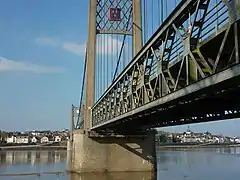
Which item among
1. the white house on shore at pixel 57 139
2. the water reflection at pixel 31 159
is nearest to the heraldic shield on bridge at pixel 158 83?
the water reflection at pixel 31 159

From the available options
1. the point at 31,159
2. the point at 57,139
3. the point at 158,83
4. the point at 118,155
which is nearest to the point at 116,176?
the point at 118,155

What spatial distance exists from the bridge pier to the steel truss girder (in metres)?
16.2

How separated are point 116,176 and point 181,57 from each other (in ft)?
75.9

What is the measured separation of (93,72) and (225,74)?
102ft

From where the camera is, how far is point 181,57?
11688 millimetres

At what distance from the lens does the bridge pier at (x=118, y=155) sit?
35.0 metres

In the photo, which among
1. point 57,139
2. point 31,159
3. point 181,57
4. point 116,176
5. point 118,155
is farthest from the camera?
point 57,139

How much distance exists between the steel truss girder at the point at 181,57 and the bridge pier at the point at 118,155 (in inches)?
636

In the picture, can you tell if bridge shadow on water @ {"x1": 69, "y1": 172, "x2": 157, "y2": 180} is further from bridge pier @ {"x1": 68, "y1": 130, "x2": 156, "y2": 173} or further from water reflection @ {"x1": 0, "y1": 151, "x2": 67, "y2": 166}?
water reflection @ {"x1": 0, "y1": 151, "x2": 67, "y2": 166}

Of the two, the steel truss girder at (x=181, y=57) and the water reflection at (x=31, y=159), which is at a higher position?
the steel truss girder at (x=181, y=57)

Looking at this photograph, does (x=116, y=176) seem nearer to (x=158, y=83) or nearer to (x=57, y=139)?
(x=158, y=83)

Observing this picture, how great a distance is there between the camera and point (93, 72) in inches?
1535

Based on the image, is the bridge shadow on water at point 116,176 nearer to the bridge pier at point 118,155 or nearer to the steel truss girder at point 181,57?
the bridge pier at point 118,155

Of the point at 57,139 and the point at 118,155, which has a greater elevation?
the point at 57,139
